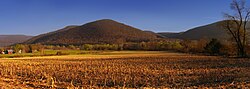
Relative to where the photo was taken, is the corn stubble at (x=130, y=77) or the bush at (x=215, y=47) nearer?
the corn stubble at (x=130, y=77)

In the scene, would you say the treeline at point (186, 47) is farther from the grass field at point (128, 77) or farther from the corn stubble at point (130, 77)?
the corn stubble at point (130, 77)

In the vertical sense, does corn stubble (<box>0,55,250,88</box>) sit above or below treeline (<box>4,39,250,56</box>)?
below

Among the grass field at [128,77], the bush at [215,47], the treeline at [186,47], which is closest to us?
the grass field at [128,77]

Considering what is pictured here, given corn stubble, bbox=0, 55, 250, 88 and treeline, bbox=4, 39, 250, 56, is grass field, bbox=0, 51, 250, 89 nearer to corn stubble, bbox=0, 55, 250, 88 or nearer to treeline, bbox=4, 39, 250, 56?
corn stubble, bbox=0, 55, 250, 88

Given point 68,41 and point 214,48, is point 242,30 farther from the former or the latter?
point 68,41

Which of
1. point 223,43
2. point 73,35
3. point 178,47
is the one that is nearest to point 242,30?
point 223,43

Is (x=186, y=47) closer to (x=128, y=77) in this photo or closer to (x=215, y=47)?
(x=215, y=47)

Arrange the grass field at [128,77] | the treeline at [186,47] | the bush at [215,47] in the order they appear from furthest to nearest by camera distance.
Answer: the bush at [215,47] → the treeline at [186,47] → the grass field at [128,77]

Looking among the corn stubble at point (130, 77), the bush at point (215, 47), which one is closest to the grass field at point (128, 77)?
the corn stubble at point (130, 77)

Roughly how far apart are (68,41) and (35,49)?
209ft

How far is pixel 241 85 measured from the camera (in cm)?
1623

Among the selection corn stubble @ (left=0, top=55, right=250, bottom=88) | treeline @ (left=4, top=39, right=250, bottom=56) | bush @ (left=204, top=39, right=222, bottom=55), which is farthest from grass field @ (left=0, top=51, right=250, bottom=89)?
bush @ (left=204, top=39, right=222, bottom=55)

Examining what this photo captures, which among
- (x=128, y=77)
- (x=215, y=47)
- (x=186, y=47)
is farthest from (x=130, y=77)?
(x=186, y=47)

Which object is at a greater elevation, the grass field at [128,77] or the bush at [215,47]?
the bush at [215,47]
